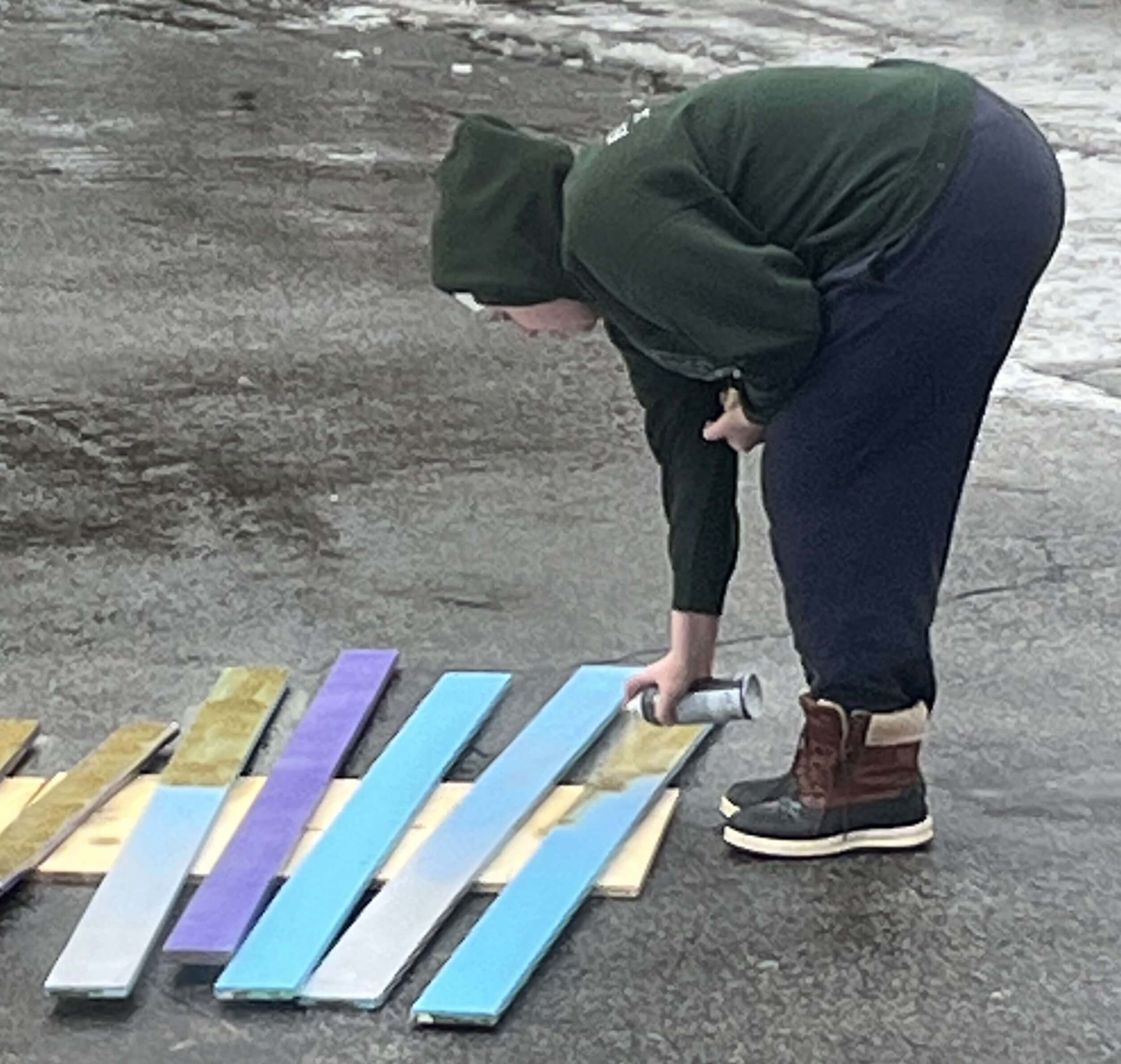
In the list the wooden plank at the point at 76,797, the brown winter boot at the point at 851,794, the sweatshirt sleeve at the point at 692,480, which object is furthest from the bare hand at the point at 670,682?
the wooden plank at the point at 76,797

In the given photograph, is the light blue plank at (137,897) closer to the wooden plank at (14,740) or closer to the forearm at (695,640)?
the wooden plank at (14,740)

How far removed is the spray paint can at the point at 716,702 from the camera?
3590 millimetres

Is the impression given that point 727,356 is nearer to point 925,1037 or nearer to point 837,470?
point 837,470

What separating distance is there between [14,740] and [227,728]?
39cm

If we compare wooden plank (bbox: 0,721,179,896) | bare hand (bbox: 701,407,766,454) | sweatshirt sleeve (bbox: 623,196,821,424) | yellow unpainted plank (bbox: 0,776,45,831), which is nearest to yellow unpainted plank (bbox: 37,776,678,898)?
wooden plank (bbox: 0,721,179,896)

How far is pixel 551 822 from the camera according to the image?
3.64m

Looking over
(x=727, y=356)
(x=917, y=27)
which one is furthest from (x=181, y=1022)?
(x=917, y=27)

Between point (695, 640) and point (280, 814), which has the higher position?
point (695, 640)


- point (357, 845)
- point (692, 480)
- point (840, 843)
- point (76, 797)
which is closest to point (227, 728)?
point (76, 797)

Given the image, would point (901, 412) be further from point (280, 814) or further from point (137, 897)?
point (137, 897)

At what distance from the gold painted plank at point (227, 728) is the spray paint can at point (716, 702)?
0.74 meters

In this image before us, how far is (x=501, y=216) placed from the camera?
3182mm

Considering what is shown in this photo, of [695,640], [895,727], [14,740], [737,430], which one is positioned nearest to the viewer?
[737,430]

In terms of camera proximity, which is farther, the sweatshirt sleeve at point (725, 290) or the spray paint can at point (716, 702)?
the spray paint can at point (716, 702)
